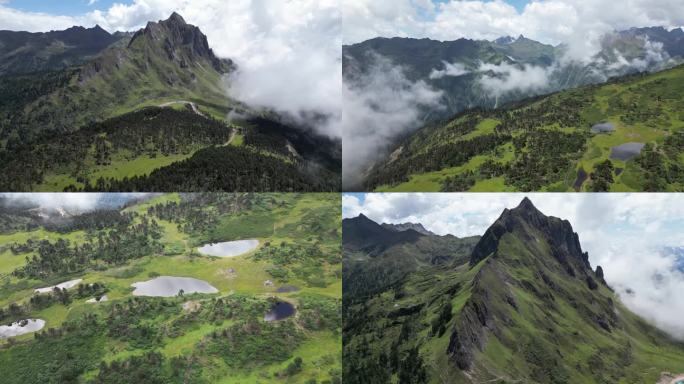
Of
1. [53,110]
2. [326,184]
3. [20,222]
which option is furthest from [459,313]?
[53,110]

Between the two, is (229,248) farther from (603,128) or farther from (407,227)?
(603,128)

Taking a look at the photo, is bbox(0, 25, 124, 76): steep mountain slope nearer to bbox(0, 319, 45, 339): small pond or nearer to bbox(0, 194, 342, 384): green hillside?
bbox(0, 194, 342, 384): green hillside

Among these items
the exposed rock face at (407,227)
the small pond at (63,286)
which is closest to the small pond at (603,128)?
the exposed rock face at (407,227)

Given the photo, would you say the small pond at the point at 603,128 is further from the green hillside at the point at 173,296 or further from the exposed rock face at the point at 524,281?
the green hillside at the point at 173,296

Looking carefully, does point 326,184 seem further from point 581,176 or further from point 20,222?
point 20,222

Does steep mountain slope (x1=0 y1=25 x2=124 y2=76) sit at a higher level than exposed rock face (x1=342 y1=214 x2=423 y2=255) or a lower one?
higher

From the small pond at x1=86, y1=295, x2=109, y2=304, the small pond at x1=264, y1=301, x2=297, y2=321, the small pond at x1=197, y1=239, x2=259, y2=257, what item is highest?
the small pond at x1=197, y1=239, x2=259, y2=257

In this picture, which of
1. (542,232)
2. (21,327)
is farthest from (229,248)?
(542,232)

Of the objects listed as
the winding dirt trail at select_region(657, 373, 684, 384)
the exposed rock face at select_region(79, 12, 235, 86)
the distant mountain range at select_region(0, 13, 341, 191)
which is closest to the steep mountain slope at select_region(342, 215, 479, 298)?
the distant mountain range at select_region(0, 13, 341, 191)
